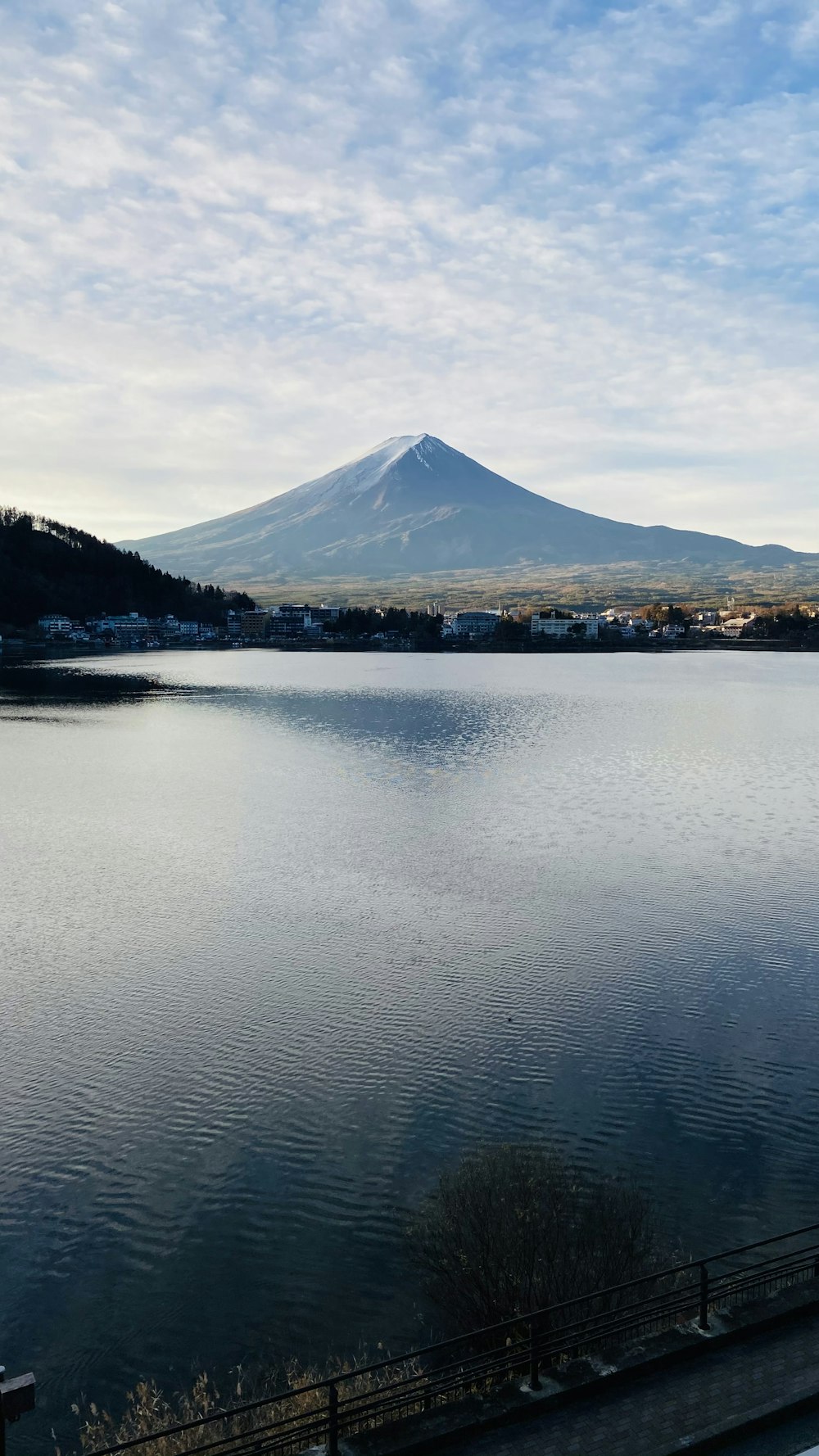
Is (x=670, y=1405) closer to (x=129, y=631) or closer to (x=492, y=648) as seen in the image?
(x=492, y=648)

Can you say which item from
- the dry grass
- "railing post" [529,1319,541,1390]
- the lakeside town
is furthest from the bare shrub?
the lakeside town

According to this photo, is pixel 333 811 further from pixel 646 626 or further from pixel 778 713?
pixel 646 626

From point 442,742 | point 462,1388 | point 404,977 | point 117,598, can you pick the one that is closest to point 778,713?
point 442,742

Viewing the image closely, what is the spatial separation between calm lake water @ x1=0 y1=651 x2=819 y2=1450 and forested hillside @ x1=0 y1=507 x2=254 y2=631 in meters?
140

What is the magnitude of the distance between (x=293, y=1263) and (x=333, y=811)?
24.5 metres

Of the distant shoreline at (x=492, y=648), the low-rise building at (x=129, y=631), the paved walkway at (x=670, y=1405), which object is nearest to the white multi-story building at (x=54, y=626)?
the distant shoreline at (x=492, y=648)

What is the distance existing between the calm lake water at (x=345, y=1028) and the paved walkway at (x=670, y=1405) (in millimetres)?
2663

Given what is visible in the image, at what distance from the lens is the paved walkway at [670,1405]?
22.2 feet

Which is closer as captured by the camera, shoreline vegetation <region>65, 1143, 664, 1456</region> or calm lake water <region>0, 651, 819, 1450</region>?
shoreline vegetation <region>65, 1143, 664, 1456</region>

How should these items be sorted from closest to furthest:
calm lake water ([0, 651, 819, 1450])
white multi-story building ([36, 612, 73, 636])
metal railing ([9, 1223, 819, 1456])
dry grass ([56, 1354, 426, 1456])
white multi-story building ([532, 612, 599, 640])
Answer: metal railing ([9, 1223, 819, 1456]) < dry grass ([56, 1354, 426, 1456]) < calm lake water ([0, 651, 819, 1450]) < white multi-story building ([36, 612, 73, 636]) < white multi-story building ([532, 612, 599, 640])

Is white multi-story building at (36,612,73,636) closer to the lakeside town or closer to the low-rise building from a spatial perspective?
the lakeside town

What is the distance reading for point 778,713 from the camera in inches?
2564

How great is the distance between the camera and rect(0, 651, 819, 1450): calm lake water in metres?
10.3

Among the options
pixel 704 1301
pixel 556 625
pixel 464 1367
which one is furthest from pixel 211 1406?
pixel 556 625
